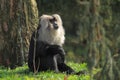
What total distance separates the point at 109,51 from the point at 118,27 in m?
0.36

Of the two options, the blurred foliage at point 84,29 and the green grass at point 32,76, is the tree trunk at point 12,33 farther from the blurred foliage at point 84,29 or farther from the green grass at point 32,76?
the green grass at point 32,76

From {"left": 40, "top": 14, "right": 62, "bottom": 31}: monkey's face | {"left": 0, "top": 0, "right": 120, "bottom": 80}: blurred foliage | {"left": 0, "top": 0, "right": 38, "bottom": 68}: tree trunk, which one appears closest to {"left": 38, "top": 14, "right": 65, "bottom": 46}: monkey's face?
{"left": 40, "top": 14, "right": 62, "bottom": 31}: monkey's face

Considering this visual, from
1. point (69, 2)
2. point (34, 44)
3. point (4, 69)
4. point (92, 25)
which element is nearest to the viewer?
point (92, 25)

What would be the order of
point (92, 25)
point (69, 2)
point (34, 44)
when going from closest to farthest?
point (92, 25)
point (34, 44)
point (69, 2)

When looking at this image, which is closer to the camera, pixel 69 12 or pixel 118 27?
pixel 118 27

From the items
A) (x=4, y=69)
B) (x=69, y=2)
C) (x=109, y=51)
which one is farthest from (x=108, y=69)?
(x=69, y=2)

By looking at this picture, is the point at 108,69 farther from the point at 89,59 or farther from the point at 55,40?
the point at 55,40

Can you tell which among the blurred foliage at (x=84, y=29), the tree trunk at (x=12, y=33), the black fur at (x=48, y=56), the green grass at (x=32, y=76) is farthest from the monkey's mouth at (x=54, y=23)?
the tree trunk at (x=12, y=33)

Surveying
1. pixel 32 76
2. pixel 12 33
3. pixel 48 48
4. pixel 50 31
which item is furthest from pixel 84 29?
pixel 12 33

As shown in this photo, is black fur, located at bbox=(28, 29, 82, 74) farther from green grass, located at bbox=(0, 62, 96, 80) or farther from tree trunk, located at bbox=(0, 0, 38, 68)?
tree trunk, located at bbox=(0, 0, 38, 68)

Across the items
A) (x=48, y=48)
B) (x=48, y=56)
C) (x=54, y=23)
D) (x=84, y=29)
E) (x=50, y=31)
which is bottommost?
(x=48, y=56)

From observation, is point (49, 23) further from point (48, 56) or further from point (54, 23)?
point (48, 56)

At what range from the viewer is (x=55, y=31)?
1179cm

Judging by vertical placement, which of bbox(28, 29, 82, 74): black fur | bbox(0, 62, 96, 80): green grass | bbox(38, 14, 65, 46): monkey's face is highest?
bbox(38, 14, 65, 46): monkey's face
